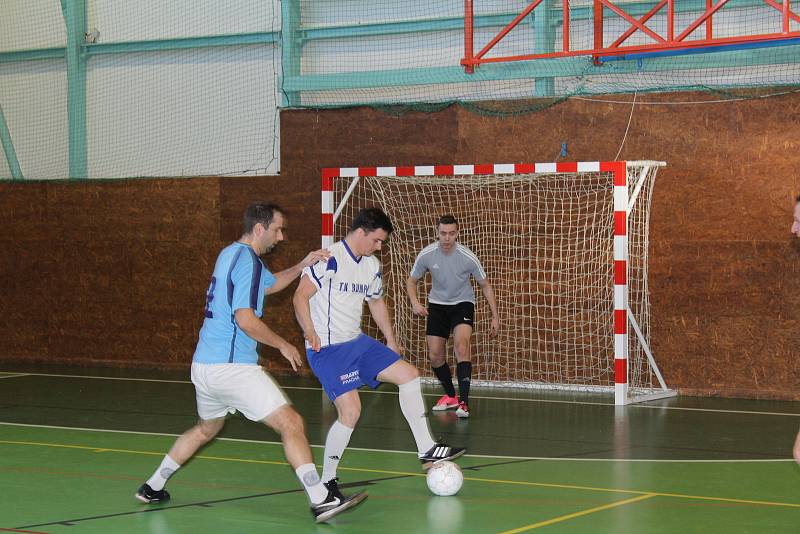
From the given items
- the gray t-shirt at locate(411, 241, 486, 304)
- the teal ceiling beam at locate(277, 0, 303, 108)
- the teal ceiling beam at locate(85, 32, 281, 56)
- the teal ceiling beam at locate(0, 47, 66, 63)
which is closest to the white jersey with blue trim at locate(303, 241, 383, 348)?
the gray t-shirt at locate(411, 241, 486, 304)

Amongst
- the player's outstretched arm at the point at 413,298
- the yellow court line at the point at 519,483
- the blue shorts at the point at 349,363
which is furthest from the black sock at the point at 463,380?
the blue shorts at the point at 349,363

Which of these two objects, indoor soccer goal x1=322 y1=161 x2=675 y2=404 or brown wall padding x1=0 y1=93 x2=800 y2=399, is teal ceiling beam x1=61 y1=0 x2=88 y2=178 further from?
indoor soccer goal x1=322 y1=161 x2=675 y2=404

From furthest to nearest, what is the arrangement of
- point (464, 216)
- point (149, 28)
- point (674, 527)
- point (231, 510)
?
point (149, 28) → point (464, 216) → point (231, 510) → point (674, 527)

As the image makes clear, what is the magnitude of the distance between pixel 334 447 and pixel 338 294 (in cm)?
112

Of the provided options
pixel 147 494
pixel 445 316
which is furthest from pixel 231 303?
pixel 445 316

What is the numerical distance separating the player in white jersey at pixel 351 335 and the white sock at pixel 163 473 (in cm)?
109

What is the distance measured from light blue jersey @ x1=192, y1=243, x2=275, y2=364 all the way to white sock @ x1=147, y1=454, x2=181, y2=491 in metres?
0.80

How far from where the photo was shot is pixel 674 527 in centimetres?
704

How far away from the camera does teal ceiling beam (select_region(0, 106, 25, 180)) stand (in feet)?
68.6

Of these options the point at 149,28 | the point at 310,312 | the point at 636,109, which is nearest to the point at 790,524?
the point at 310,312

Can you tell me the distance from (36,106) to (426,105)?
8426 millimetres

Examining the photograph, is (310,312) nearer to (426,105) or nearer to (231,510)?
(231,510)

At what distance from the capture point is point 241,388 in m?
7.23

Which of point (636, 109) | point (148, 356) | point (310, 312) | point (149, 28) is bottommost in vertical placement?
point (148, 356)
